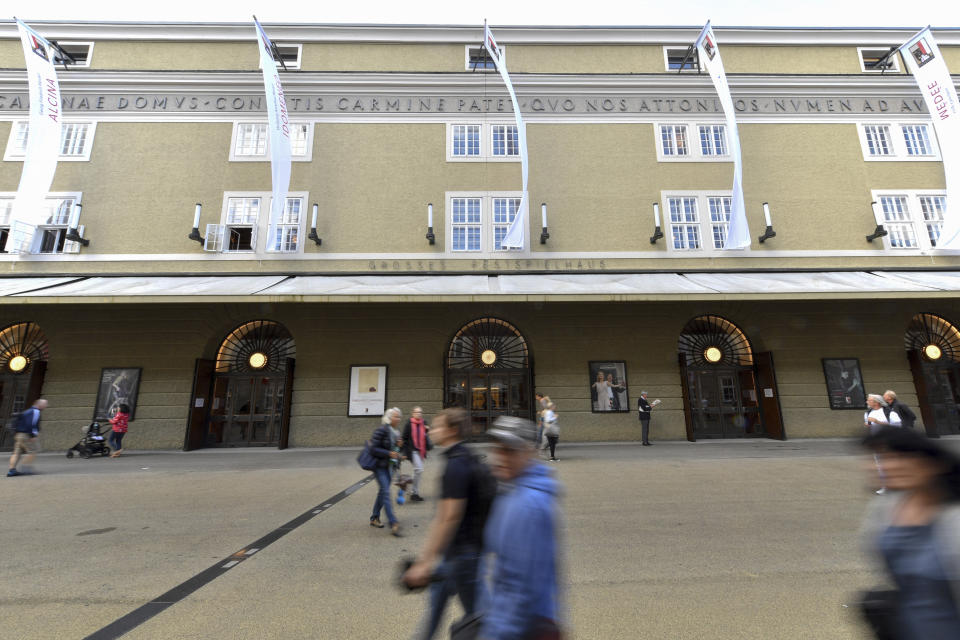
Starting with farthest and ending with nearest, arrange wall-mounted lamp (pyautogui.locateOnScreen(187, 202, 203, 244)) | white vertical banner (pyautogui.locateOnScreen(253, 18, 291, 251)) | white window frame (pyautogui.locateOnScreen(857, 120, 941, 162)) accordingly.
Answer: white window frame (pyautogui.locateOnScreen(857, 120, 941, 162)), wall-mounted lamp (pyautogui.locateOnScreen(187, 202, 203, 244)), white vertical banner (pyautogui.locateOnScreen(253, 18, 291, 251))

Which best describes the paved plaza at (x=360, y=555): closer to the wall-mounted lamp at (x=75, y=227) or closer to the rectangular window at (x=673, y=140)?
the wall-mounted lamp at (x=75, y=227)

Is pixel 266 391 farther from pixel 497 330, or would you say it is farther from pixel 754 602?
pixel 754 602

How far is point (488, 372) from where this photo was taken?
1475 centimetres

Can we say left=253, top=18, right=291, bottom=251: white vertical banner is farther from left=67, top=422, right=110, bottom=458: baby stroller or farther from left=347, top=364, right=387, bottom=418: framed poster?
left=67, top=422, right=110, bottom=458: baby stroller

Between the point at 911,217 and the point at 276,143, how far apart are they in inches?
863

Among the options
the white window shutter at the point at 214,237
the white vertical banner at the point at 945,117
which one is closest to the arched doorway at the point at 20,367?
the white window shutter at the point at 214,237

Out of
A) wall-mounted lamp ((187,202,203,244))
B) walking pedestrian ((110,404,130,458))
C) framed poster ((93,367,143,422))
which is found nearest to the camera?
walking pedestrian ((110,404,130,458))

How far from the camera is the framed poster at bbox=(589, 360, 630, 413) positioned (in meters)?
14.2

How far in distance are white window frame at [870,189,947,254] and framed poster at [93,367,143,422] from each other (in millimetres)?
25455

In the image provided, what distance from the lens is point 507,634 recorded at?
1.75m

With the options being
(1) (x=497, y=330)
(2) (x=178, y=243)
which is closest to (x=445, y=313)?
(1) (x=497, y=330)

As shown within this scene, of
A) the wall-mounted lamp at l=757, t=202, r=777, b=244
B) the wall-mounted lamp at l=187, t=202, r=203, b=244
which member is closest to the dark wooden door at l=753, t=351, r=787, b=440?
the wall-mounted lamp at l=757, t=202, r=777, b=244

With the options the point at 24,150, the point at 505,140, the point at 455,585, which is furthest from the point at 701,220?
the point at 24,150

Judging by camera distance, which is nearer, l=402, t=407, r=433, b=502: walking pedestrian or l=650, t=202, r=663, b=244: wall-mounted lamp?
l=402, t=407, r=433, b=502: walking pedestrian
